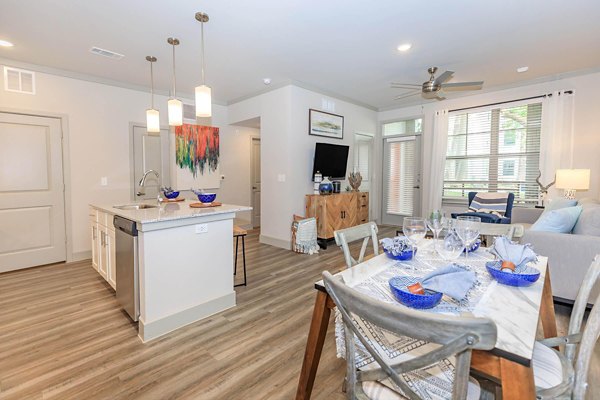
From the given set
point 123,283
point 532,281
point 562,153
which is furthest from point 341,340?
point 562,153

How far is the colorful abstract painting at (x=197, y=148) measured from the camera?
201 inches

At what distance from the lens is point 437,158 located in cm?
563

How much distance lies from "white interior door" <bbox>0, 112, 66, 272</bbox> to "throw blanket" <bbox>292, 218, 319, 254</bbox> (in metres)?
3.37

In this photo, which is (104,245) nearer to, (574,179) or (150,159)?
(150,159)

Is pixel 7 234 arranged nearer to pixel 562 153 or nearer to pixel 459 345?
pixel 459 345

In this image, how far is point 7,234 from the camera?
371cm

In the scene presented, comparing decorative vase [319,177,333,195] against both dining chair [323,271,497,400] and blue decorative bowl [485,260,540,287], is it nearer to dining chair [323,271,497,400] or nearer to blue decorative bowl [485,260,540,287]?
blue decorative bowl [485,260,540,287]

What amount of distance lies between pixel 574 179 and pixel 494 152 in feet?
4.88

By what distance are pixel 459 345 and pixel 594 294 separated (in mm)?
2724

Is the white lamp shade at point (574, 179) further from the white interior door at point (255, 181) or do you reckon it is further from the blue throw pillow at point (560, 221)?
the white interior door at point (255, 181)

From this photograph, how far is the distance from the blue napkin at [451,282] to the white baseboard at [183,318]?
202 centimetres

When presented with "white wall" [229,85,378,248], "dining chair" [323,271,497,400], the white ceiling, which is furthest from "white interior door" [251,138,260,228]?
"dining chair" [323,271,497,400]

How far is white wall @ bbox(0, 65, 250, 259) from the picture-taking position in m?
3.92

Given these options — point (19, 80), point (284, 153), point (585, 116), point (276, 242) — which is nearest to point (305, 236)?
point (276, 242)
